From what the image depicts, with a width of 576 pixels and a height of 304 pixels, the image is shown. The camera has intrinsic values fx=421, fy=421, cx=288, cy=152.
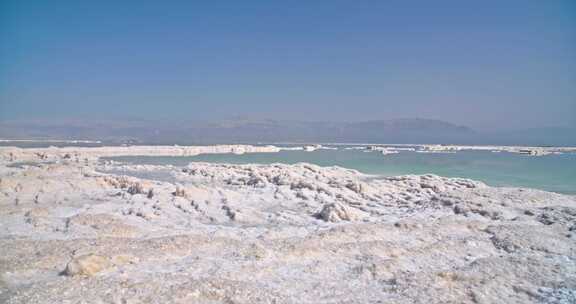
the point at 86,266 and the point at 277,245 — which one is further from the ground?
the point at 86,266

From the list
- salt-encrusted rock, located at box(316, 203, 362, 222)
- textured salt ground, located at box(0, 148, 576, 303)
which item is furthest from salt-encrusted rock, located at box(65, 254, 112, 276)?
salt-encrusted rock, located at box(316, 203, 362, 222)

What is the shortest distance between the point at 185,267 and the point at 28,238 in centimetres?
454

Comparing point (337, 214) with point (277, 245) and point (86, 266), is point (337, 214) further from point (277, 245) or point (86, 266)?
point (86, 266)

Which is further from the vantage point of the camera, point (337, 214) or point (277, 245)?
point (337, 214)

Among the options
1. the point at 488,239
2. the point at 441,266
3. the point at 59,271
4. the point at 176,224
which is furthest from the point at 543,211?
the point at 59,271

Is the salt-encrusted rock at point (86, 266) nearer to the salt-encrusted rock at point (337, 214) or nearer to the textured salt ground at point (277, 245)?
the textured salt ground at point (277, 245)

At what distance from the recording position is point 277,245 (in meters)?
10.2

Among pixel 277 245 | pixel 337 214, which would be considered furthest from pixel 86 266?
pixel 337 214

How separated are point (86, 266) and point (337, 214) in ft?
25.3

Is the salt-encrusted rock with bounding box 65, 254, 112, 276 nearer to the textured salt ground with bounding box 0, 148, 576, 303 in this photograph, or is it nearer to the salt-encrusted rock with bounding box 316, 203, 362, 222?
the textured salt ground with bounding box 0, 148, 576, 303

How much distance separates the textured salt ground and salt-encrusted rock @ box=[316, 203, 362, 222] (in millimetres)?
47

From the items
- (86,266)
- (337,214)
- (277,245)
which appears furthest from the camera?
(337,214)

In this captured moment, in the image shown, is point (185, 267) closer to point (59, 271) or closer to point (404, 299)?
point (59, 271)

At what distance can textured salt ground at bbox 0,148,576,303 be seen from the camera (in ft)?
24.8
